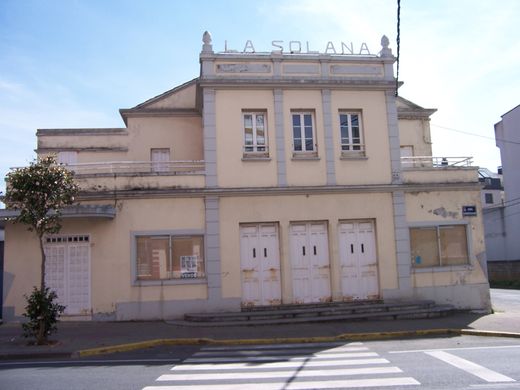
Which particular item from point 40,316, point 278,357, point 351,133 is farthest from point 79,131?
point 278,357

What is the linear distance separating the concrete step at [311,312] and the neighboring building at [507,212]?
25080mm

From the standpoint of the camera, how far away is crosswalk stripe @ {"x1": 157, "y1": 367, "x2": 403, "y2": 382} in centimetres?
848

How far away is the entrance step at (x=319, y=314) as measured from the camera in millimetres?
15148

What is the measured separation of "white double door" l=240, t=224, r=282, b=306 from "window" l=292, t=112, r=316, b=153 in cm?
281

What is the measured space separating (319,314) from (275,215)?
10.7 feet

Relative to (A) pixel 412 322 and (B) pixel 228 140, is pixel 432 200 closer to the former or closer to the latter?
(A) pixel 412 322

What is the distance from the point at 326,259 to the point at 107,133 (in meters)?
9.87

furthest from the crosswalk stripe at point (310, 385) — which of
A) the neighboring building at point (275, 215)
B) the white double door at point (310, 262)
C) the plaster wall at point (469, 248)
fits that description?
the plaster wall at point (469, 248)

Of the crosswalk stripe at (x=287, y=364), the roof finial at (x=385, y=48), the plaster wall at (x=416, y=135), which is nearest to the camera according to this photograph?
the crosswalk stripe at (x=287, y=364)

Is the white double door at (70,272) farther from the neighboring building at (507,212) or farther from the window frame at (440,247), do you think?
the neighboring building at (507,212)

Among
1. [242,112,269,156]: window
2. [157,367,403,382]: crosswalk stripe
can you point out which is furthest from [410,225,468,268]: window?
[157,367,403,382]: crosswalk stripe

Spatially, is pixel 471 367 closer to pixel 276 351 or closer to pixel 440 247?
pixel 276 351

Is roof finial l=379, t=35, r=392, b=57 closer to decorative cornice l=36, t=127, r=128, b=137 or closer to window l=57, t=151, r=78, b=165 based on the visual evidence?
decorative cornice l=36, t=127, r=128, b=137

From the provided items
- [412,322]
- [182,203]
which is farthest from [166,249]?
[412,322]
